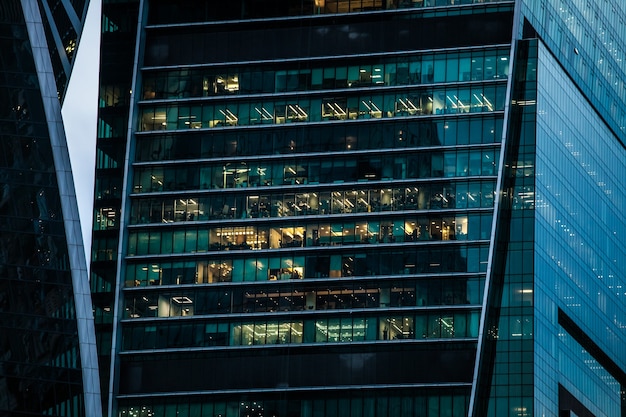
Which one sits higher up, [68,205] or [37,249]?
[68,205]

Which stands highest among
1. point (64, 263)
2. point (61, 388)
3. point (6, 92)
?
point (6, 92)

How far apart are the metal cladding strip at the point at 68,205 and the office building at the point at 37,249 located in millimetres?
72

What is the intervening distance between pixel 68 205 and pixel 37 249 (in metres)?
4.42

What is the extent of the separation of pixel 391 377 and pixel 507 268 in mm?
16128

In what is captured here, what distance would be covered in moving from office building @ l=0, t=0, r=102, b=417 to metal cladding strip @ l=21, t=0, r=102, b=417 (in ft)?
0.23

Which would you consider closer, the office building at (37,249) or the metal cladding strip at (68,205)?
the office building at (37,249)

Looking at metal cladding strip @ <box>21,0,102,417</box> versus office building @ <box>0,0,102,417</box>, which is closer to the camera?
office building @ <box>0,0,102,417</box>

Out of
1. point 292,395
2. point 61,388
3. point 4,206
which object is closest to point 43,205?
point 4,206

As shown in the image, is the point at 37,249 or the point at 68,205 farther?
the point at 68,205

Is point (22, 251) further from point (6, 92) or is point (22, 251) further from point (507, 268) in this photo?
point (507, 268)

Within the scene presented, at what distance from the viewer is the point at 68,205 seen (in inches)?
5536

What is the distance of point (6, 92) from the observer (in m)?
138

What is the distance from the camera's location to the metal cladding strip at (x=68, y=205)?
13875 cm

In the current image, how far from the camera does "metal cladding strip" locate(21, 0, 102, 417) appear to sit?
139 m
